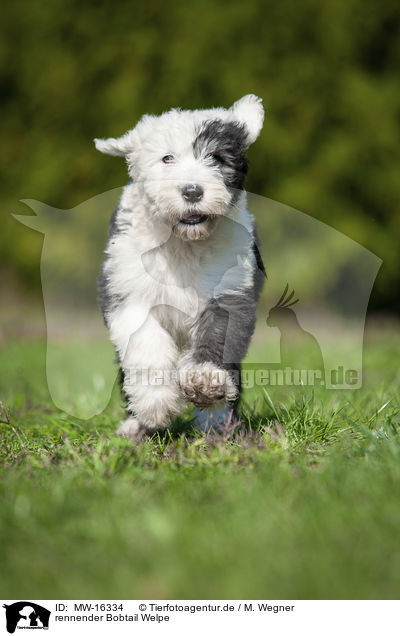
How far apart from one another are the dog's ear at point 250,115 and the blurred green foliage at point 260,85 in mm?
5871

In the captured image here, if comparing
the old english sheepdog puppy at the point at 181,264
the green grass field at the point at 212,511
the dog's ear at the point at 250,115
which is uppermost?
the dog's ear at the point at 250,115

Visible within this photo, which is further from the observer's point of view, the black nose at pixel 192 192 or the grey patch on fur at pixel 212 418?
the grey patch on fur at pixel 212 418

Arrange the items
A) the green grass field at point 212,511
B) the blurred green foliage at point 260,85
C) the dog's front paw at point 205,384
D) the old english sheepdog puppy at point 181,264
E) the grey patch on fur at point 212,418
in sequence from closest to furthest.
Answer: the green grass field at point 212,511, the dog's front paw at point 205,384, the old english sheepdog puppy at point 181,264, the grey patch on fur at point 212,418, the blurred green foliage at point 260,85

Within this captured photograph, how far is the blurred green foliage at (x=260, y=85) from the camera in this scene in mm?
9289

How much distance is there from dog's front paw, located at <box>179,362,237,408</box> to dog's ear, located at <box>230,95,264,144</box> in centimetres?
112

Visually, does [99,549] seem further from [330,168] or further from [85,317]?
[330,168]

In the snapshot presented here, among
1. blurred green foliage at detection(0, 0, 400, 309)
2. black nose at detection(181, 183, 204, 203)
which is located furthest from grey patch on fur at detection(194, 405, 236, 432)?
blurred green foliage at detection(0, 0, 400, 309)

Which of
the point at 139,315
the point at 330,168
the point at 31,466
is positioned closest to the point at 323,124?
the point at 330,168

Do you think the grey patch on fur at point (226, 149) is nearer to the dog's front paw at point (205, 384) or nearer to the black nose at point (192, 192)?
the black nose at point (192, 192)
